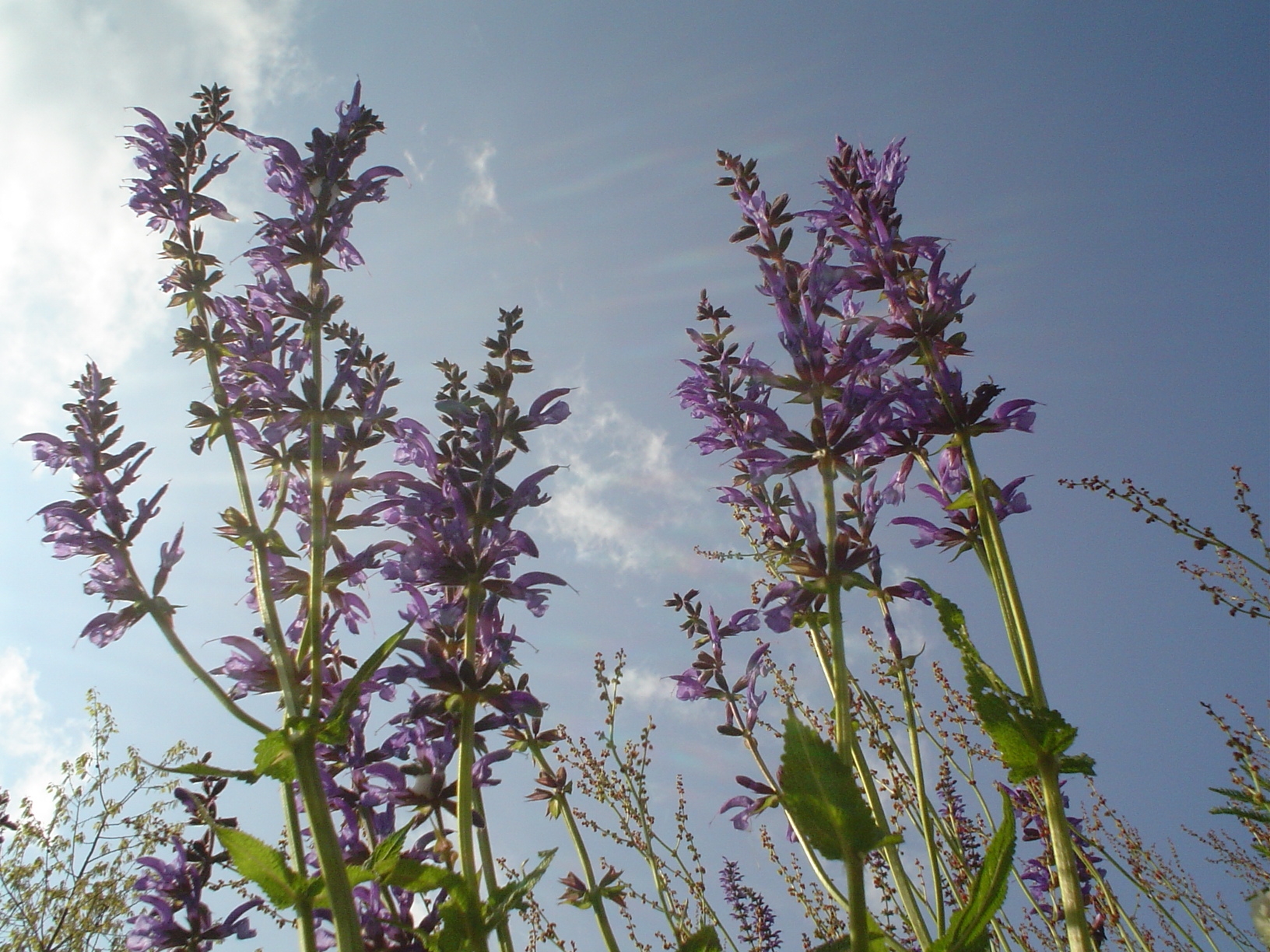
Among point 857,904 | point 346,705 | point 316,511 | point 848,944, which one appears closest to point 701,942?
point 848,944

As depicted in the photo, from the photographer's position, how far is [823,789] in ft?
4.64

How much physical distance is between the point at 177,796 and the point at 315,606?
1271mm

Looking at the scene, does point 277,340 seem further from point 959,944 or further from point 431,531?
point 959,944

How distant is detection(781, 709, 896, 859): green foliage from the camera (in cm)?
140

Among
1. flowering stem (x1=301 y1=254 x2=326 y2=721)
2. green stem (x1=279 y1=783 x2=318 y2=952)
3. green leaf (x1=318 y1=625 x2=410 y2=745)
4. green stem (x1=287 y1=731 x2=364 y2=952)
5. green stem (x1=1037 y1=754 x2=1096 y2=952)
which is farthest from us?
flowering stem (x1=301 y1=254 x2=326 y2=721)

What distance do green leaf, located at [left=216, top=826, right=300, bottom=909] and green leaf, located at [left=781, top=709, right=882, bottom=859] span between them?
155 cm

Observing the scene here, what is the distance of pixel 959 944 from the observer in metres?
1.44

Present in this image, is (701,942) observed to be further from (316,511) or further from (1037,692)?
(316,511)

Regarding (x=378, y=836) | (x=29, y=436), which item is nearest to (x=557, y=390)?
(x=378, y=836)

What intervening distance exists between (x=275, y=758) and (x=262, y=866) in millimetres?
291

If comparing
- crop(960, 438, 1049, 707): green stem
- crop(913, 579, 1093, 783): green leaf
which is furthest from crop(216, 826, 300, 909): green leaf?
crop(960, 438, 1049, 707): green stem

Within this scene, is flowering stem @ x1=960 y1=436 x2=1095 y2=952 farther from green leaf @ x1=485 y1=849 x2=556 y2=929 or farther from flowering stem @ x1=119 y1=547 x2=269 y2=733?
flowering stem @ x1=119 y1=547 x2=269 y2=733

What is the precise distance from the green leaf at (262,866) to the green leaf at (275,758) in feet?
0.57

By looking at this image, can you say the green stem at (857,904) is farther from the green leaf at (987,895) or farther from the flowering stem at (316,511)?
the flowering stem at (316,511)
